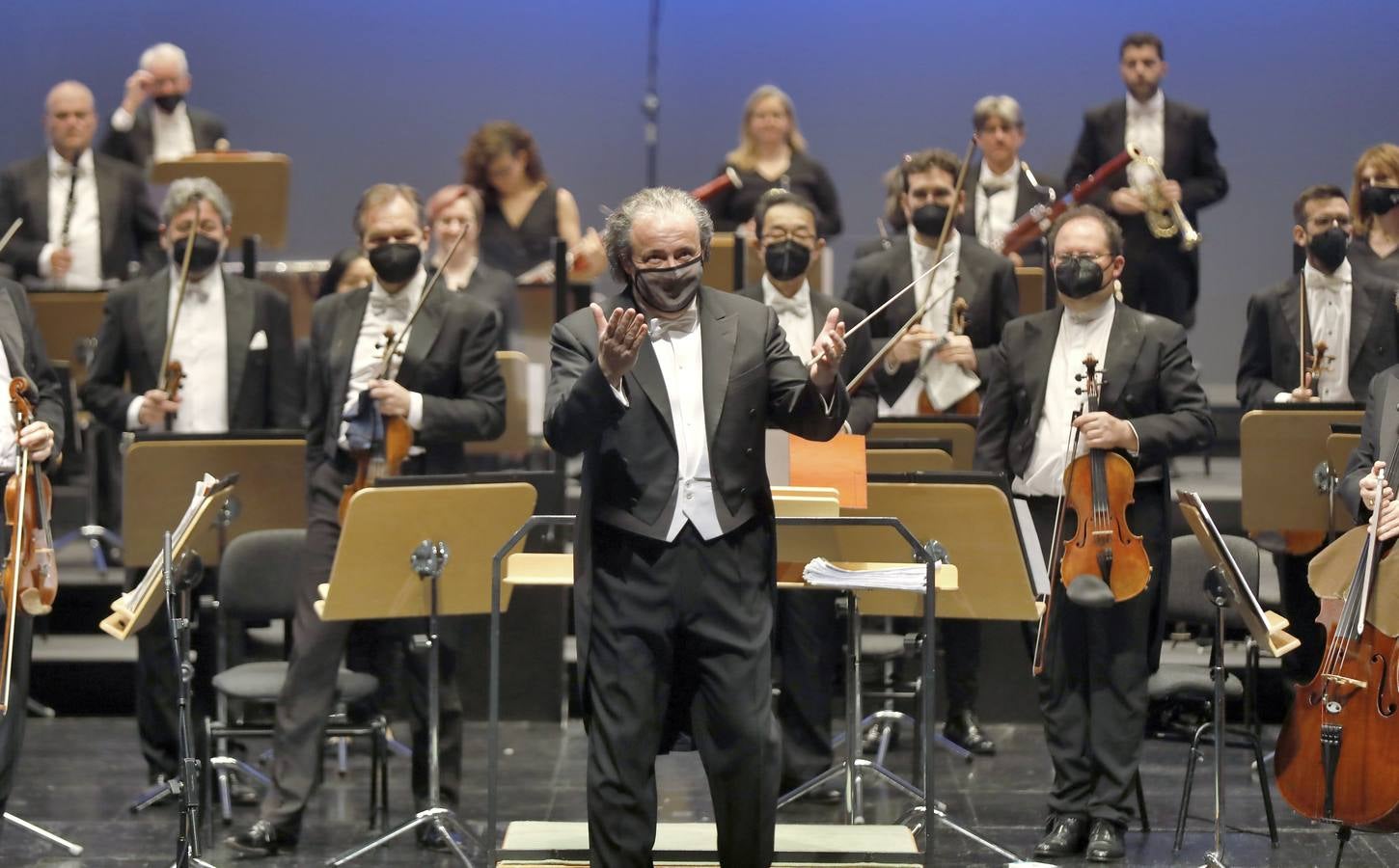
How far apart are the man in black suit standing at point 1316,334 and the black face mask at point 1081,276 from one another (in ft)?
4.22

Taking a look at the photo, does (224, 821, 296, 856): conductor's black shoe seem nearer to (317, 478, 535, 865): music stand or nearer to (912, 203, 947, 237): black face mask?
(317, 478, 535, 865): music stand

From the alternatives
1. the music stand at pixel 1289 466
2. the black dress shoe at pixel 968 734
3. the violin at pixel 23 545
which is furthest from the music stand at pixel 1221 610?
the violin at pixel 23 545

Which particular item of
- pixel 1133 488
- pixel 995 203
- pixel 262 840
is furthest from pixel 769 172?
pixel 262 840

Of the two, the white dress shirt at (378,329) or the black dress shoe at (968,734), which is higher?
the white dress shirt at (378,329)

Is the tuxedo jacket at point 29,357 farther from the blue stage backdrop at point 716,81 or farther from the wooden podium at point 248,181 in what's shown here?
the blue stage backdrop at point 716,81

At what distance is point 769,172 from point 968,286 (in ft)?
4.58

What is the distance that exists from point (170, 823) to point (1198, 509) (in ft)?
9.09

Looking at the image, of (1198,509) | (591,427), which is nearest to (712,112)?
(1198,509)

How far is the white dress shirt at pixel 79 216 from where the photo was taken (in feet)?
23.1

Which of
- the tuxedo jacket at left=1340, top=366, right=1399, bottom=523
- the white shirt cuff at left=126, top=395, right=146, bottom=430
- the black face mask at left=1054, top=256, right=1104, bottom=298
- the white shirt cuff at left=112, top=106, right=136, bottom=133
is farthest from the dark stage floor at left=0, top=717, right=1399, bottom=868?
the white shirt cuff at left=112, top=106, right=136, bottom=133

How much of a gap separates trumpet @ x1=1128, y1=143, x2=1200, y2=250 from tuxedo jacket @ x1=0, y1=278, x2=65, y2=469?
3.91 m

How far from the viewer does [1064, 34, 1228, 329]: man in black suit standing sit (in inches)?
273

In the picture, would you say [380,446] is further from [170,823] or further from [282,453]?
[170,823]

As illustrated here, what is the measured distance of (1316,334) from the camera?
5758 mm
